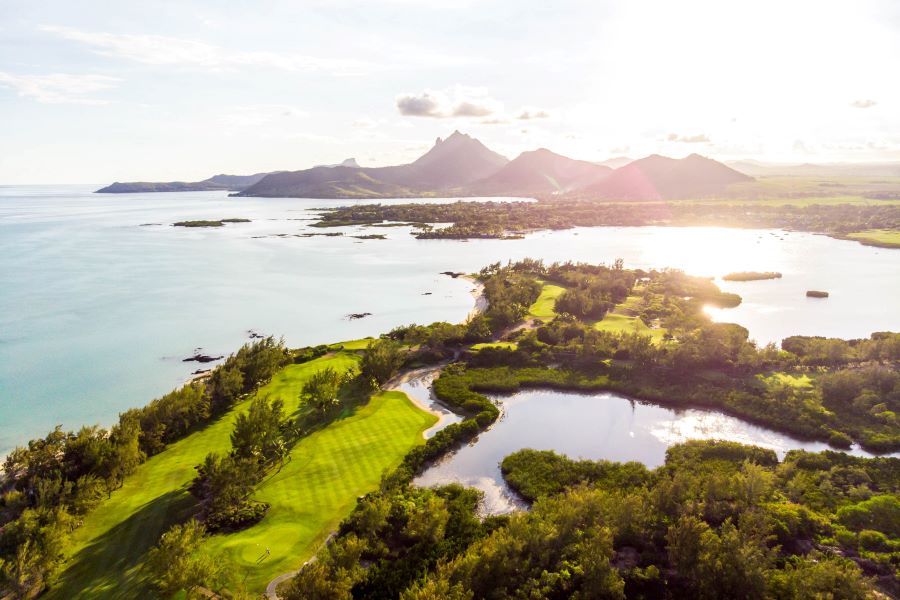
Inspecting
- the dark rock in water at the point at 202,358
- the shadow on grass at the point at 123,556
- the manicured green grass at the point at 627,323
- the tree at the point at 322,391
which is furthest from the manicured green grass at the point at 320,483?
the manicured green grass at the point at 627,323

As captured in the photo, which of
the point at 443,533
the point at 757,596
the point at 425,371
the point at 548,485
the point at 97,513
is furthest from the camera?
the point at 425,371

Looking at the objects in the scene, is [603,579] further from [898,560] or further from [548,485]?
[898,560]

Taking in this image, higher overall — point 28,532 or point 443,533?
point 28,532

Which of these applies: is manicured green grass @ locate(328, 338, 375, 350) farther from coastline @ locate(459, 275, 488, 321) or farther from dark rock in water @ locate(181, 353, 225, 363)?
coastline @ locate(459, 275, 488, 321)

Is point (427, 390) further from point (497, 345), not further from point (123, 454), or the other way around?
point (123, 454)

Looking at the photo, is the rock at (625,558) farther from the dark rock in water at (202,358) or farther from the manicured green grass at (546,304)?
the dark rock in water at (202,358)

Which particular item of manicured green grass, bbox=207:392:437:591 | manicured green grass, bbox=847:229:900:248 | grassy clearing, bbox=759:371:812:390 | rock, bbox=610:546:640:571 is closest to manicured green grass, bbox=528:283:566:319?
grassy clearing, bbox=759:371:812:390

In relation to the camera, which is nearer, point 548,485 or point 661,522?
point 661,522

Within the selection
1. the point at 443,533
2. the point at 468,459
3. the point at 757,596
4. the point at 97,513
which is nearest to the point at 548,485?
the point at 468,459
